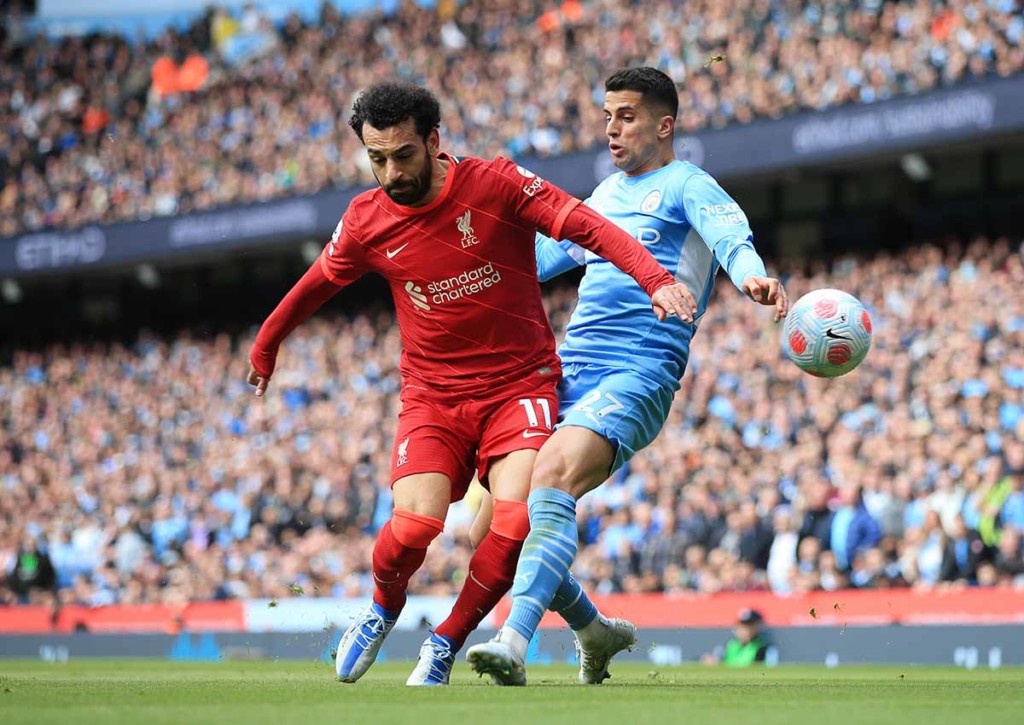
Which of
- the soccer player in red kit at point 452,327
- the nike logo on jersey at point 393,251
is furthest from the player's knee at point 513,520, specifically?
the nike logo on jersey at point 393,251

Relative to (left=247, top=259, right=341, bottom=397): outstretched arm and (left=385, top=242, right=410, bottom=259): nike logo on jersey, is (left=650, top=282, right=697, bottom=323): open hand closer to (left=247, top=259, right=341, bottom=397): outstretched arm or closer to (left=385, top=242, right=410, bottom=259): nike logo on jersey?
(left=385, top=242, right=410, bottom=259): nike logo on jersey

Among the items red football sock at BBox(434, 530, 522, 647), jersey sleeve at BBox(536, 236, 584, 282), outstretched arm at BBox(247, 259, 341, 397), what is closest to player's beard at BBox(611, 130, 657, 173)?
jersey sleeve at BBox(536, 236, 584, 282)

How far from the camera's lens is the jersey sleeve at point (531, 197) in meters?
6.63

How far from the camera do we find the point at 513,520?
262 inches

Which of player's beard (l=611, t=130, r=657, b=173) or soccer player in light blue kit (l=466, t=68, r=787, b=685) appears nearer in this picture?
soccer player in light blue kit (l=466, t=68, r=787, b=685)

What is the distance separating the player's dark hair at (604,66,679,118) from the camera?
7.12 meters

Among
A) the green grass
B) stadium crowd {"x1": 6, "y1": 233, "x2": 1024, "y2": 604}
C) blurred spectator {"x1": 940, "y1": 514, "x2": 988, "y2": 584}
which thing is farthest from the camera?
stadium crowd {"x1": 6, "y1": 233, "x2": 1024, "y2": 604}

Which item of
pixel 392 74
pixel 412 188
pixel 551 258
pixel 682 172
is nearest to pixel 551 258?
pixel 551 258

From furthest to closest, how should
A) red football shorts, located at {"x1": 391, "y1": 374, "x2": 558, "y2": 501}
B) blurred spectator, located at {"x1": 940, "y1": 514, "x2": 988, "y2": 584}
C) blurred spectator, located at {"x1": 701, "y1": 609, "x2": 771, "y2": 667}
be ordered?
blurred spectator, located at {"x1": 701, "y1": 609, "x2": 771, "y2": 667} → blurred spectator, located at {"x1": 940, "y1": 514, "x2": 988, "y2": 584} → red football shorts, located at {"x1": 391, "y1": 374, "x2": 558, "y2": 501}

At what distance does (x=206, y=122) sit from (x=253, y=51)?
2764 mm

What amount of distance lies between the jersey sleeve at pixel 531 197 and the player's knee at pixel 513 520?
1178 millimetres

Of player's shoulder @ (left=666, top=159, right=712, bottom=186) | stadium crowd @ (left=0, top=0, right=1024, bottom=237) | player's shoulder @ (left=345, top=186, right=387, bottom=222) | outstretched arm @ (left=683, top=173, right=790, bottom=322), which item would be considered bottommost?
outstretched arm @ (left=683, top=173, right=790, bottom=322)

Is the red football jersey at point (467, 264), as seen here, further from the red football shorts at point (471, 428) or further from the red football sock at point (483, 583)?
the red football sock at point (483, 583)

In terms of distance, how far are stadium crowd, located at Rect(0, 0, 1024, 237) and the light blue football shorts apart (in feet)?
41.5
